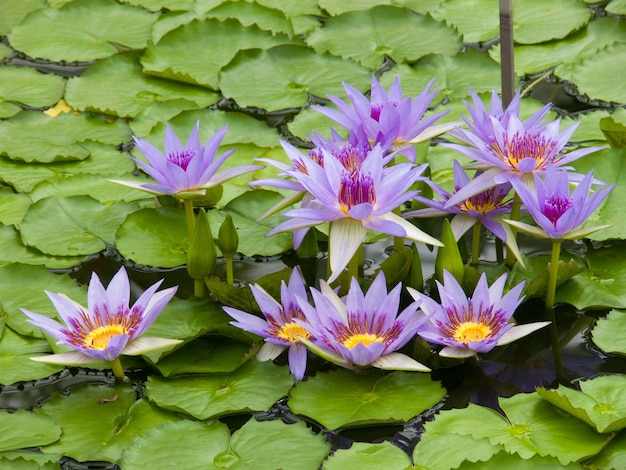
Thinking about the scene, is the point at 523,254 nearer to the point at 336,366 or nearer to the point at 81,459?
the point at 336,366

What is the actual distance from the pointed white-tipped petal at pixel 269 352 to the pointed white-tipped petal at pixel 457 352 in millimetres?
389

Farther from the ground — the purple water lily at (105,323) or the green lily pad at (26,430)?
the purple water lily at (105,323)

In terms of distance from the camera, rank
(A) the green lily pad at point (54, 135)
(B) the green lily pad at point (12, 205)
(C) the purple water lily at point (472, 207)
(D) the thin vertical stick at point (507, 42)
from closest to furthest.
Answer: (C) the purple water lily at point (472, 207), (D) the thin vertical stick at point (507, 42), (B) the green lily pad at point (12, 205), (A) the green lily pad at point (54, 135)

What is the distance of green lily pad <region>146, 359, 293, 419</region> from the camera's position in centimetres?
197

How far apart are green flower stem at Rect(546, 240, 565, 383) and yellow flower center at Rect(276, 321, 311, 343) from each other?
1.98 ft

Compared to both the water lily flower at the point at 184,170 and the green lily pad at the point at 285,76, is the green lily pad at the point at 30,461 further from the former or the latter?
the green lily pad at the point at 285,76

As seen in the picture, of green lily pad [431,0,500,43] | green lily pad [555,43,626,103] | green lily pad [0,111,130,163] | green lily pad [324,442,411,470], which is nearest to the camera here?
green lily pad [324,442,411,470]

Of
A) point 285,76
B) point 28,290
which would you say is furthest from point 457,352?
point 285,76

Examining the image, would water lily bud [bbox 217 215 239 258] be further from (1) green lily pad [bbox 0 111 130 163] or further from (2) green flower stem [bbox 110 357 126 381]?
(1) green lily pad [bbox 0 111 130 163]

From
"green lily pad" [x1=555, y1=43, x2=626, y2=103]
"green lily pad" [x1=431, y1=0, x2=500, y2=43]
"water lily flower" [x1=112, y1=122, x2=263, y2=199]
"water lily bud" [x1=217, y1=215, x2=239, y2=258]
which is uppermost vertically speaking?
"green lily pad" [x1=431, y1=0, x2=500, y2=43]

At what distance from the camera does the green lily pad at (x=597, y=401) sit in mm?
1811

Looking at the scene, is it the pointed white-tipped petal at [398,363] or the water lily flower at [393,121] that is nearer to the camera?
the pointed white-tipped petal at [398,363]

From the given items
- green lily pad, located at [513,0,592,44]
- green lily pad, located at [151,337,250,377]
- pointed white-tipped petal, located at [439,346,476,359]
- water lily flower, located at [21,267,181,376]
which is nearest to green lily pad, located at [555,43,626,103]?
green lily pad, located at [513,0,592,44]

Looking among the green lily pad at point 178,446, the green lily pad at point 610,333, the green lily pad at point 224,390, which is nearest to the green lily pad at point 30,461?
the green lily pad at point 178,446
